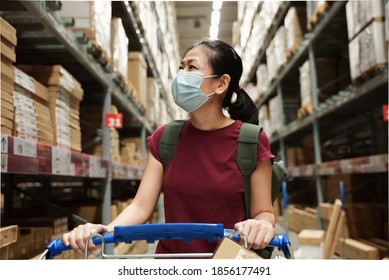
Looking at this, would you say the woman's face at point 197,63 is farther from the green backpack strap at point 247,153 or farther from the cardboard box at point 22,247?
the cardboard box at point 22,247

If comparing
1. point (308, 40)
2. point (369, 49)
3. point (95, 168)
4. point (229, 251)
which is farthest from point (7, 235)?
point (308, 40)

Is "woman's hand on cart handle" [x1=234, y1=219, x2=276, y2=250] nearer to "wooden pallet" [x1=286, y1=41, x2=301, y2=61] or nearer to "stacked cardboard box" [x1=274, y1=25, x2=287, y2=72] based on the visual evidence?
"wooden pallet" [x1=286, y1=41, x2=301, y2=61]

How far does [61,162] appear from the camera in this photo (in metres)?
2.34

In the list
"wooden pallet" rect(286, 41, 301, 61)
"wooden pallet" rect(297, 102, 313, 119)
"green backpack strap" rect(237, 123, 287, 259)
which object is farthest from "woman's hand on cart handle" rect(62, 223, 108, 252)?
"wooden pallet" rect(286, 41, 301, 61)

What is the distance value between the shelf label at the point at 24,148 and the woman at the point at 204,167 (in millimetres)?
582

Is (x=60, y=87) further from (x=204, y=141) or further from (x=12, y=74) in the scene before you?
(x=204, y=141)

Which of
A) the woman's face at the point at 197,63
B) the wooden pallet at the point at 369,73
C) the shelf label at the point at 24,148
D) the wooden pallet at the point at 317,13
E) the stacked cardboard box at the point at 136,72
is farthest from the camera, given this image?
the stacked cardboard box at the point at 136,72

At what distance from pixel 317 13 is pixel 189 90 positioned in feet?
10.5

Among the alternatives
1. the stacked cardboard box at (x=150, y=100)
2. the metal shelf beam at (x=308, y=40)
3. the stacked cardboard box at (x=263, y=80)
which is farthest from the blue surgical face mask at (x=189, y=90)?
the stacked cardboard box at (x=263, y=80)

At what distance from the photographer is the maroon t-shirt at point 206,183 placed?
4.68 ft

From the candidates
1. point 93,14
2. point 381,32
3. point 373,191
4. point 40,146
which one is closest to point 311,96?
point 373,191

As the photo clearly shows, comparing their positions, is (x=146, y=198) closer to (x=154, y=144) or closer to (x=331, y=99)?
Result: (x=154, y=144)

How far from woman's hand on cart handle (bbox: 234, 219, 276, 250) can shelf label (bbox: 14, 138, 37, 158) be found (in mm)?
1056

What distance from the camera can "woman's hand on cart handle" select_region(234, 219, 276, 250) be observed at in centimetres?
107
